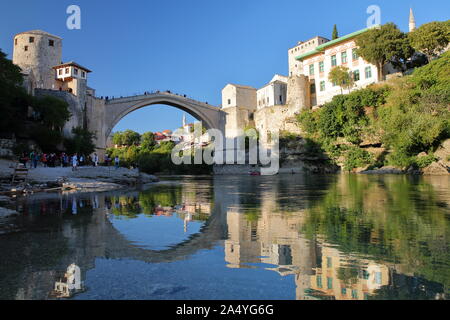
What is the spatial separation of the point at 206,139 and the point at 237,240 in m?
56.9

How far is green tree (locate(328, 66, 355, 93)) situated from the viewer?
1458 inches

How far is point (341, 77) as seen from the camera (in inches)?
1457

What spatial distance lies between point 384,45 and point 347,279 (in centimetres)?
3565

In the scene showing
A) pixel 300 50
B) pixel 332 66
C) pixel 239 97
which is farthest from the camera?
pixel 300 50

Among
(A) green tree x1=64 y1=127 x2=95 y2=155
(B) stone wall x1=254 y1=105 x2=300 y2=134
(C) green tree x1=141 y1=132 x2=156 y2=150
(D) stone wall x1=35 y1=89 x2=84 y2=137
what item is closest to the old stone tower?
(D) stone wall x1=35 y1=89 x2=84 y2=137

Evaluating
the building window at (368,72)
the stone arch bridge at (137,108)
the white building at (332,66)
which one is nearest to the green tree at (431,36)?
the white building at (332,66)

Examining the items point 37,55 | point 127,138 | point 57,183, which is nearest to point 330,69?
point 37,55

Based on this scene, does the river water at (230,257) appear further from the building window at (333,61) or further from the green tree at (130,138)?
the green tree at (130,138)

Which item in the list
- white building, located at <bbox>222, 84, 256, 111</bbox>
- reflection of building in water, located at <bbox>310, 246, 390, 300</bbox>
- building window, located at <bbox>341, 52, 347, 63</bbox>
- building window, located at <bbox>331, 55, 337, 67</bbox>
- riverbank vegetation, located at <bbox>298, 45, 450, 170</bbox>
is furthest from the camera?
white building, located at <bbox>222, 84, 256, 111</bbox>

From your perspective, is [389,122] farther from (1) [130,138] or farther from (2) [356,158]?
(1) [130,138]

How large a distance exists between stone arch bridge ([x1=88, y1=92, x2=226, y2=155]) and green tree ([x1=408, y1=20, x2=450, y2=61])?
89.9 ft

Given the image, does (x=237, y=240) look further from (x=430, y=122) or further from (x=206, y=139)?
(x=206, y=139)

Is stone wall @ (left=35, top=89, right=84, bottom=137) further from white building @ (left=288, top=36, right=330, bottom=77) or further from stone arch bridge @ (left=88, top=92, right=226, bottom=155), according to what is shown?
white building @ (left=288, top=36, right=330, bottom=77)

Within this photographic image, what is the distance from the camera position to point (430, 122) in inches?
905
